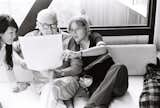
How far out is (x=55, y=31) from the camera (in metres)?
1.76

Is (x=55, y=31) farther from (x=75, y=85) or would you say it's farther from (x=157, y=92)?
(x=157, y=92)

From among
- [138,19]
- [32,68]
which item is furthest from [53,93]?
[138,19]

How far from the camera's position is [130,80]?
195 centimetres

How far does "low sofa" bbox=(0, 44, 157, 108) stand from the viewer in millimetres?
1635

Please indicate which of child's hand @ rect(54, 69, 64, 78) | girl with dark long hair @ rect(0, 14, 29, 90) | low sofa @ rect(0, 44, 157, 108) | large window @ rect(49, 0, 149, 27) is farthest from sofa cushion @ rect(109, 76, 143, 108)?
girl with dark long hair @ rect(0, 14, 29, 90)

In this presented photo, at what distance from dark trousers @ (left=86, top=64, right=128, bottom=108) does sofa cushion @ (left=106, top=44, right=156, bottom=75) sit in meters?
0.33

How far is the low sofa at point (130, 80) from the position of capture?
5.36 ft

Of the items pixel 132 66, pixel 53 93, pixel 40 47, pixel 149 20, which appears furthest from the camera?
pixel 149 20

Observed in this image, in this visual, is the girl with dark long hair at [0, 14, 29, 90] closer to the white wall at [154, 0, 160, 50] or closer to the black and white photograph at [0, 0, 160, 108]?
the black and white photograph at [0, 0, 160, 108]

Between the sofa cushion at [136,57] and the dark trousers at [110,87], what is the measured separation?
327 millimetres

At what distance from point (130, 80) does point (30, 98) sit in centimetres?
71

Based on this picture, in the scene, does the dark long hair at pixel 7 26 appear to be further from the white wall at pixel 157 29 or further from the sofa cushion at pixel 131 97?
the white wall at pixel 157 29

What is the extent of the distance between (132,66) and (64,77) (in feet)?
1.89

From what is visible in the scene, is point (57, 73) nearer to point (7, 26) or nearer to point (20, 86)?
point (20, 86)
